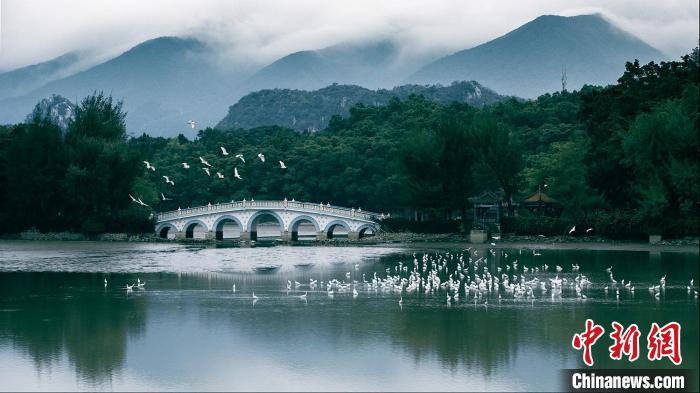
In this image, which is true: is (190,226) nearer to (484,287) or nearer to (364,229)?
(364,229)

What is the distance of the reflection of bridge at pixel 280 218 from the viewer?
88.2 m

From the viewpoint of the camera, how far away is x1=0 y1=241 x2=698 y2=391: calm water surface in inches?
1040

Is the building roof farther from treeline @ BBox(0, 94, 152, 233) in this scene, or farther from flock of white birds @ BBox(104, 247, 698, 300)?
flock of white birds @ BBox(104, 247, 698, 300)

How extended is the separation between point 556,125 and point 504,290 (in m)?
67.9

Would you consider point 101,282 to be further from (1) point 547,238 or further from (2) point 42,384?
(1) point 547,238

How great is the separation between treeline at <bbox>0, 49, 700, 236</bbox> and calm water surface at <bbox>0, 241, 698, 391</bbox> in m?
12.3

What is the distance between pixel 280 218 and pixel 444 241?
680 inches

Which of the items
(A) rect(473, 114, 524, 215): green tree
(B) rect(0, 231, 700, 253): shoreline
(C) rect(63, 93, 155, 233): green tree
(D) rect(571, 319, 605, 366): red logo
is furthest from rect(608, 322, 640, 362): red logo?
(C) rect(63, 93, 155, 233): green tree

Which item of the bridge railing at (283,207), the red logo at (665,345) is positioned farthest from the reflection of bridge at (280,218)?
the red logo at (665,345)

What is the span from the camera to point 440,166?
8131cm

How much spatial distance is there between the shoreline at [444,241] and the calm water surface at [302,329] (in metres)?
9.67

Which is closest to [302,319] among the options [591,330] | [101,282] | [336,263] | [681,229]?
[591,330]

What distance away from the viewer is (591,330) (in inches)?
1198

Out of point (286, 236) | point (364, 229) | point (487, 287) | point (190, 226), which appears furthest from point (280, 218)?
point (487, 287)
